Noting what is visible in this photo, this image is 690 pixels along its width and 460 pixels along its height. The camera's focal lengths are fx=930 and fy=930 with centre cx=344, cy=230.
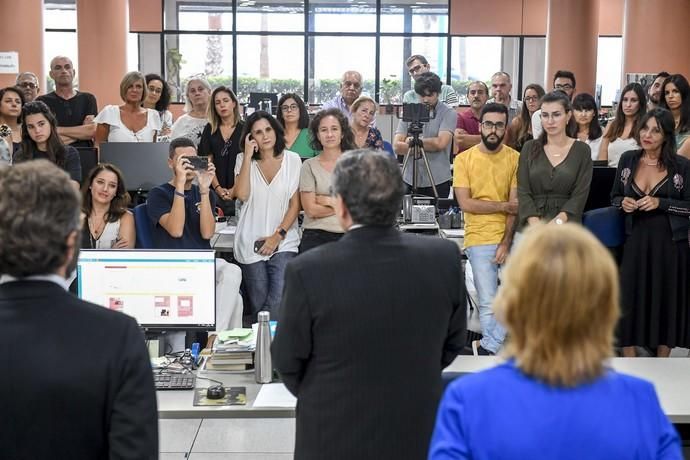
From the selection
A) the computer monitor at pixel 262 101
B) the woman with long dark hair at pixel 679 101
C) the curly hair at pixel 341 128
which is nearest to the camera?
the curly hair at pixel 341 128

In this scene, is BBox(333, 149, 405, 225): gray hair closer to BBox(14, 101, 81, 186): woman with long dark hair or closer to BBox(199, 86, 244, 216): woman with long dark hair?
BBox(14, 101, 81, 186): woman with long dark hair

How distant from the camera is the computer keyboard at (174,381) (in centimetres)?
329

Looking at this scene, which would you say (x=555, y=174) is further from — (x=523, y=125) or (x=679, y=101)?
(x=523, y=125)

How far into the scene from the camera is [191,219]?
15.9 ft

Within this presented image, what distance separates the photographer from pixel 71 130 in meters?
6.83

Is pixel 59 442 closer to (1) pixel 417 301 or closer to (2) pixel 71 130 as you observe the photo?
(1) pixel 417 301

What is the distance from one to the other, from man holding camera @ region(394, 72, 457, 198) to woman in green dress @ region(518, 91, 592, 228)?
1451mm

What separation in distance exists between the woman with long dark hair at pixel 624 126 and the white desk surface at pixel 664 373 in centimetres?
263

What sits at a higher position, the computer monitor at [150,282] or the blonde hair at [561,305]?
the blonde hair at [561,305]

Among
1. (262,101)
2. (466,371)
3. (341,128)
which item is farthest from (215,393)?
(262,101)

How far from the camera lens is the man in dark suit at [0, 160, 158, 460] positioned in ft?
5.63

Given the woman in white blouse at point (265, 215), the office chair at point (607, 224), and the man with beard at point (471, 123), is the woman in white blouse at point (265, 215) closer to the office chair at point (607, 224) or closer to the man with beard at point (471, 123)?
the office chair at point (607, 224)

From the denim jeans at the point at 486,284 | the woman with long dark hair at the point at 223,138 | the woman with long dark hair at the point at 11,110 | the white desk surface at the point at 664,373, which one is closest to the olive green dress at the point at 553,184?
the denim jeans at the point at 486,284

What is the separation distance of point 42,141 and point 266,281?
1560mm
